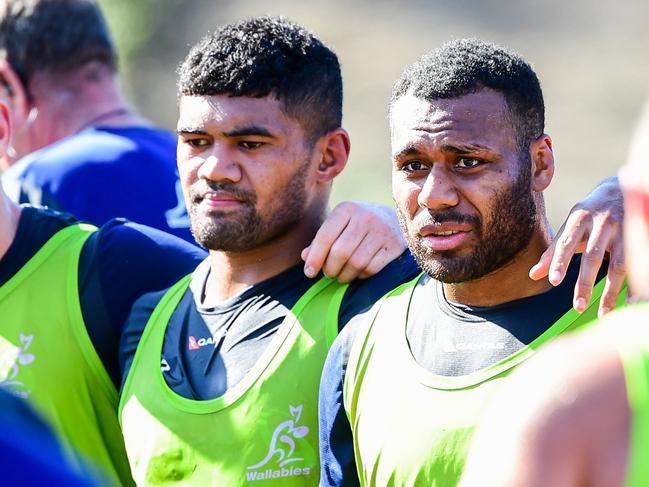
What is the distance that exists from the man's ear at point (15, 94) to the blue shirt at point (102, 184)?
40 cm

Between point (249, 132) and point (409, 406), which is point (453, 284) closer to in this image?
point (409, 406)

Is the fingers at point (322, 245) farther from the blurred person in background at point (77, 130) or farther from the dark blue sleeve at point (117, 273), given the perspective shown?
the blurred person in background at point (77, 130)

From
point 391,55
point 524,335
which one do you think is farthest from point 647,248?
point 391,55

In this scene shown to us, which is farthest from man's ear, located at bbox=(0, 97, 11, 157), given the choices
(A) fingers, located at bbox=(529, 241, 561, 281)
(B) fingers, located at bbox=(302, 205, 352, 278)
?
(A) fingers, located at bbox=(529, 241, 561, 281)

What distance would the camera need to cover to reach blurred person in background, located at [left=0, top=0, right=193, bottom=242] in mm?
4797

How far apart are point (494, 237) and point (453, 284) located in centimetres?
18

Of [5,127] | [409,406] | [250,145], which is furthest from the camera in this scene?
[5,127]

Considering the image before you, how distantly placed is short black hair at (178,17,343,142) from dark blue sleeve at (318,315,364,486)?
768 millimetres

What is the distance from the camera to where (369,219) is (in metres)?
3.68

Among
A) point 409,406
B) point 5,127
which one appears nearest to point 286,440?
point 409,406

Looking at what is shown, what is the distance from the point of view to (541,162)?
3213 millimetres

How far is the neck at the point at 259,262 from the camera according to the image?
3.69m

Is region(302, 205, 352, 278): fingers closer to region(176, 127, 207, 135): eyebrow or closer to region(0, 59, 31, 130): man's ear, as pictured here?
region(176, 127, 207, 135): eyebrow

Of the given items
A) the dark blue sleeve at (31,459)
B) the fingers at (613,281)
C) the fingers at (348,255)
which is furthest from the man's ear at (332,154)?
the dark blue sleeve at (31,459)
